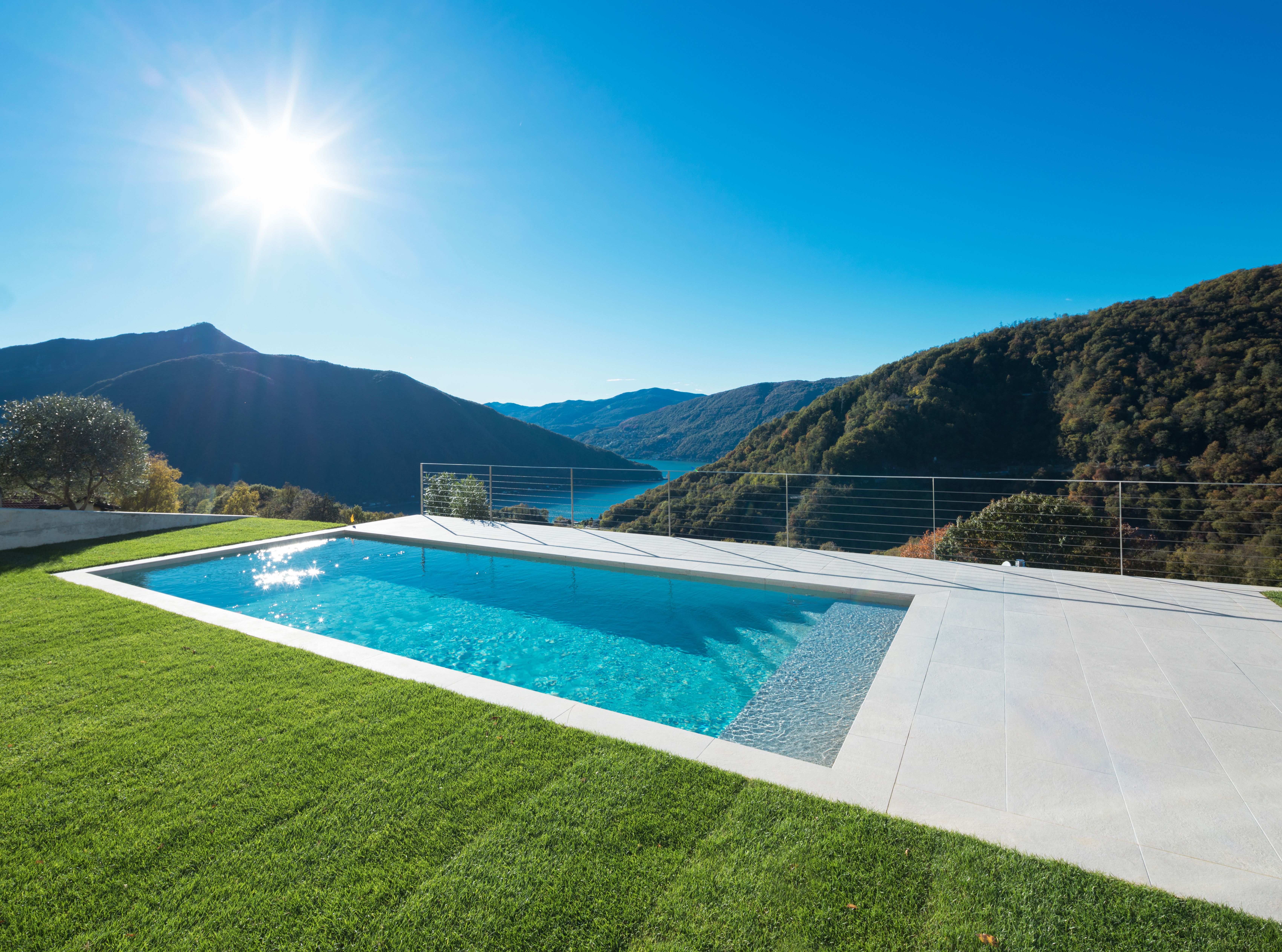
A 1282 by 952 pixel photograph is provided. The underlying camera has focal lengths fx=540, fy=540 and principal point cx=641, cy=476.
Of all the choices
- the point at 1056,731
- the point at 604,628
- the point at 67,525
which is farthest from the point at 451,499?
the point at 1056,731

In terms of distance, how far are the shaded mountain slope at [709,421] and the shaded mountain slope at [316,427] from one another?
4.09 m

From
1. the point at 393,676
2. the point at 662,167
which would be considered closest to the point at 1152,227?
the point at 662,167

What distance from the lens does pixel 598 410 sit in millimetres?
67562

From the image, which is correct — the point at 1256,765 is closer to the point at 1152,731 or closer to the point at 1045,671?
the point at 1152,731

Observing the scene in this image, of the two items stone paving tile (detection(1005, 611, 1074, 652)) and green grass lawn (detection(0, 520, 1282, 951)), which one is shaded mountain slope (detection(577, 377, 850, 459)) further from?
green grass lawn (detection(0, 520, 1282, 951))

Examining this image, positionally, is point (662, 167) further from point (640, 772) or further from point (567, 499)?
point (640, 772)

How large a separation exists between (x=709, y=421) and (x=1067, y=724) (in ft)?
143

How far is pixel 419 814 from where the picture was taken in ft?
6.01

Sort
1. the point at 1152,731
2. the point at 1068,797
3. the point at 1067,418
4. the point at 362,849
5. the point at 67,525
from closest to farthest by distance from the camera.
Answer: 1. the point at 362,849
2. the point at 1068,797
3. the point at 1152,731
4. the point at 67,525
5. the point at 1067,418

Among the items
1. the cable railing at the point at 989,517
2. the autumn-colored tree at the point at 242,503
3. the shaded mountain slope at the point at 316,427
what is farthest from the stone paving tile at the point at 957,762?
the shaded mountain slope at the point at 316,427

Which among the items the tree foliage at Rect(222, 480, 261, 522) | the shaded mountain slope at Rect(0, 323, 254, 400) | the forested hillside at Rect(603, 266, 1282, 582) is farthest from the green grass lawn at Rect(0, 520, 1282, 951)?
the shaded mountain slope at Rect(0, 323, 254, 400)

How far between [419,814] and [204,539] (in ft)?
25.1

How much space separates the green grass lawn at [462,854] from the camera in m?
1.39

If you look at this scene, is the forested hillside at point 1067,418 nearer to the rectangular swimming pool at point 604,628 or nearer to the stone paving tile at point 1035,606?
the rectangular swimming pool at point 604,628
